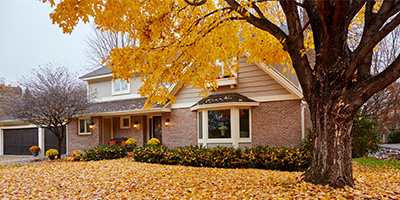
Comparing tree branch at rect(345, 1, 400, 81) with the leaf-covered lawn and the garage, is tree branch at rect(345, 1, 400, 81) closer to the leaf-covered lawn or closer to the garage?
the leaf-covered lawn

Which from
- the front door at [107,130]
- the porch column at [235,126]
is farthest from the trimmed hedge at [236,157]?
the front door at [107,130]

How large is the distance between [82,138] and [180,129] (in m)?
7.29

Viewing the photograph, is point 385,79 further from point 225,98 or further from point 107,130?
point 107,130

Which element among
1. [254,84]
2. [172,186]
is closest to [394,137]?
[254,84]

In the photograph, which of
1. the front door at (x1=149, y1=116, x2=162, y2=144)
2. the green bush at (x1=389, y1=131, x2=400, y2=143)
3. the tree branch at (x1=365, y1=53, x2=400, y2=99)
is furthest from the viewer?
the green bush at (x1=389, y1=131, x2=400, y2=143)

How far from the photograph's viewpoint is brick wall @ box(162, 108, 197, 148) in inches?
518

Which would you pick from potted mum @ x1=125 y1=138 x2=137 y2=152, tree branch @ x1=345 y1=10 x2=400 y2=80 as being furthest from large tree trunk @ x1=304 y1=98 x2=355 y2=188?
Answer: potted mum @ x1=125 y1=138 x2=137 y2=152

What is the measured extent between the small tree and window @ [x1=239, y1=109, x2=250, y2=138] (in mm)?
8127

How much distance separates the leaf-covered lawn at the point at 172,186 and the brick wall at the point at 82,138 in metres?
7.86

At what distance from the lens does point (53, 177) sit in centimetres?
768

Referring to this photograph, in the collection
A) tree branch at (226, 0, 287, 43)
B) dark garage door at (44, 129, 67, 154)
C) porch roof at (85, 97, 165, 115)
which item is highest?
tree branch at (226, 0, 287, 43)

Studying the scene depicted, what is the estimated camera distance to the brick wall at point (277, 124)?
11.0 metres

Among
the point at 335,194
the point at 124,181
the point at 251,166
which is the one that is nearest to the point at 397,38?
the point at 251,166

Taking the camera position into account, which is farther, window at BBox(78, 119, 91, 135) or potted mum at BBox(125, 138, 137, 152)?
window at BBox(78, 119, 91, 135)
